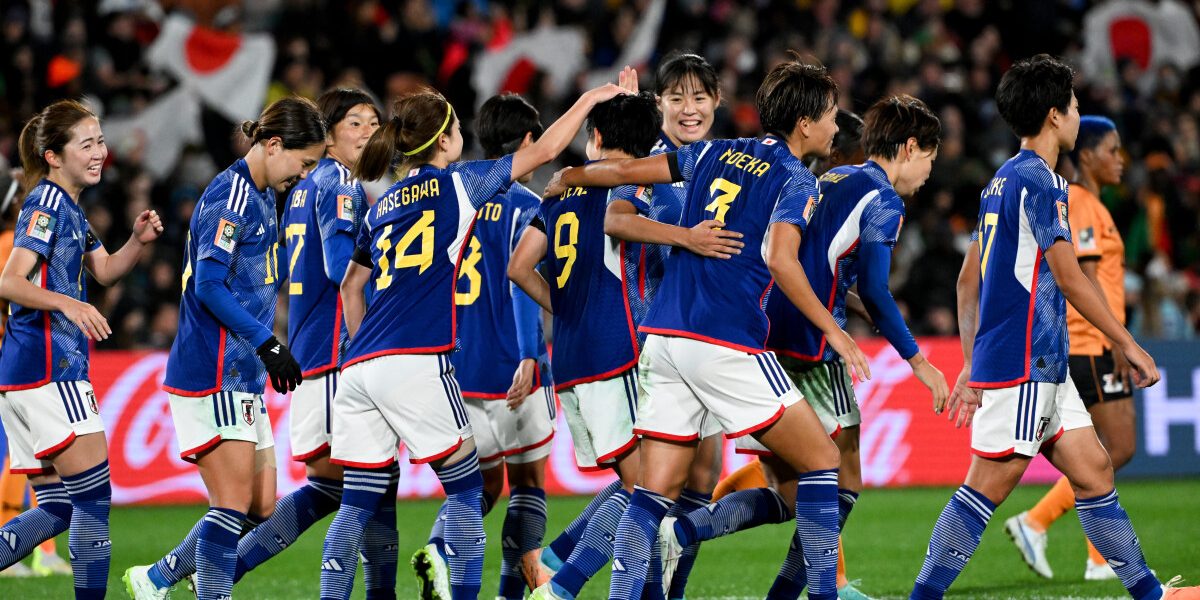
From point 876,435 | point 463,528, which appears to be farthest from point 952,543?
point 876,435

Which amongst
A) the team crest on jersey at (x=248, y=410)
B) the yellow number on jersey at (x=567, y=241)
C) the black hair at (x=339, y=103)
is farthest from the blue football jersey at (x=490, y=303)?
the team crest on jersey at (x=248, y=410)

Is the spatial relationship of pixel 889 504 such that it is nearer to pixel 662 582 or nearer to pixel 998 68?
pixel 662 582

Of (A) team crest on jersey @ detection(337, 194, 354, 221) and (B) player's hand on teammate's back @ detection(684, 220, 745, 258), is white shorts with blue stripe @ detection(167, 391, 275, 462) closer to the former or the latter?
(A) team crest on jersey @ detection(337, 194, 354, 221)

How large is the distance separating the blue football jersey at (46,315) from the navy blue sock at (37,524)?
Answer: 1.91 feet

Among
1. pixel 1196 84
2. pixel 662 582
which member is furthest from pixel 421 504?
pixel 1196 84

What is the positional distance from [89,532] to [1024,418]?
4.08 metres

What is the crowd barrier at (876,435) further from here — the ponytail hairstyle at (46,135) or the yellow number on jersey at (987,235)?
the yellow number on jersey at (987,235)

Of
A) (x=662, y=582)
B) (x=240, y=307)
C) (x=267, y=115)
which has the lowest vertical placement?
(x=662, y=582)

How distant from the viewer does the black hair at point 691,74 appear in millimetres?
7047

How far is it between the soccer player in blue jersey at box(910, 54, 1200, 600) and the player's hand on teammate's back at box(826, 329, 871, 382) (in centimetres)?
75

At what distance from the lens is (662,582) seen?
20.4 ft

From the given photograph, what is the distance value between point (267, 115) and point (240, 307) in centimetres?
94

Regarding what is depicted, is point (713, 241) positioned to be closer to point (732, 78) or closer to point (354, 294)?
point (354, 294)

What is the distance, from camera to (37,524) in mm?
6543
